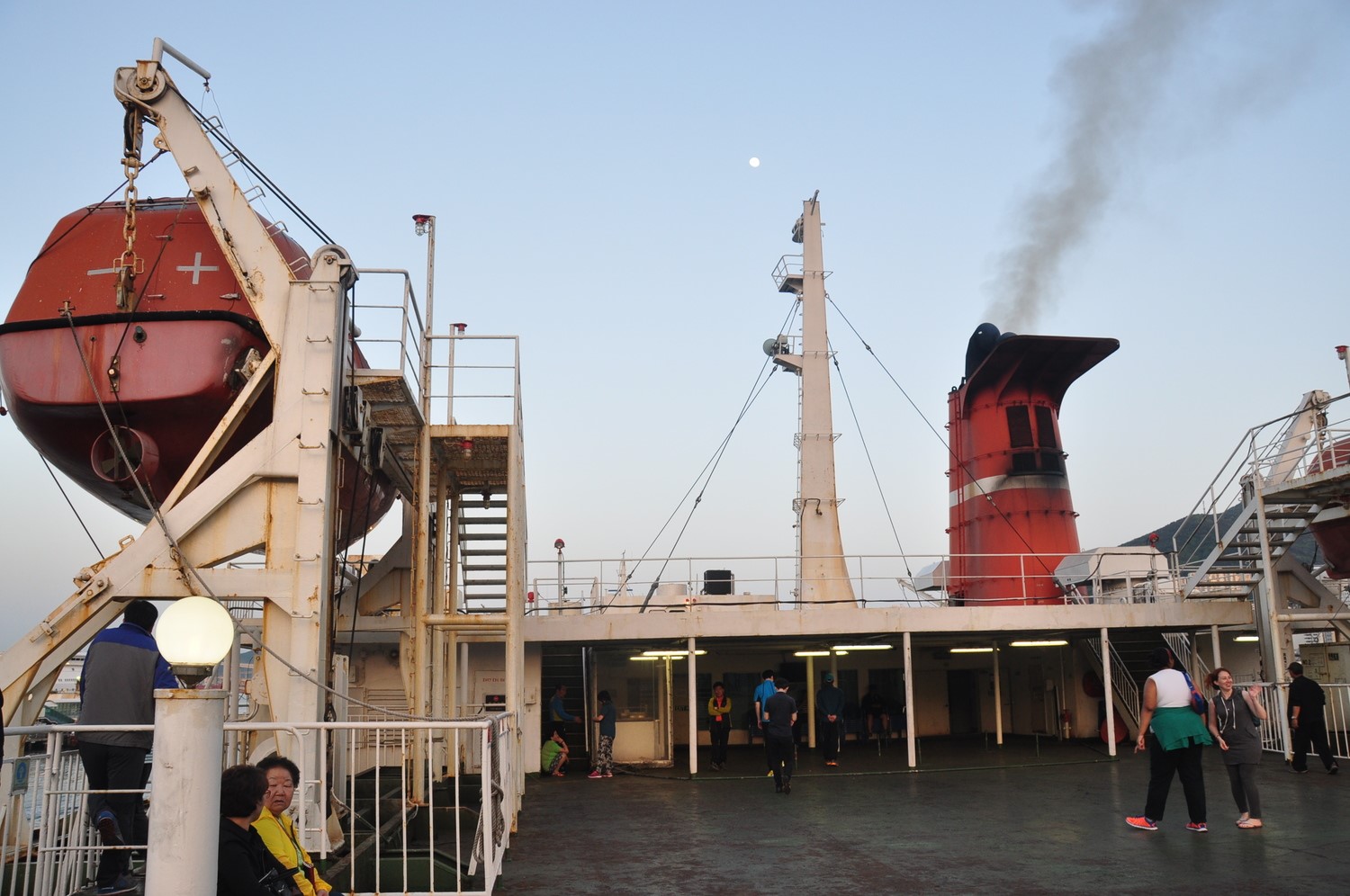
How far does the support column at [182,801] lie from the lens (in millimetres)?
3789

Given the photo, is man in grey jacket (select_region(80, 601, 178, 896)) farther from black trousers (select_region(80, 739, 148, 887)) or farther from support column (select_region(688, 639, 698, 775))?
support column (select_region(688, 639, 698, 775))

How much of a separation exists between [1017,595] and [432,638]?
1181 centimetres

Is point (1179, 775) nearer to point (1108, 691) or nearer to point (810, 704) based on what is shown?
point (1108, 691)

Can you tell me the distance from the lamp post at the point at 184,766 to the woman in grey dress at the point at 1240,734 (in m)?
8.69

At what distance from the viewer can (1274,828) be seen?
9805mm

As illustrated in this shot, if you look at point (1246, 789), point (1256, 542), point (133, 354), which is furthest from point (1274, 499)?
point (133, 354)

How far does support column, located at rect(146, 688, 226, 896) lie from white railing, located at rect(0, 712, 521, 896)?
0.18 feet

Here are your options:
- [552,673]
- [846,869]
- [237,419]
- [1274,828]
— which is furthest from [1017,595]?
[237,419]

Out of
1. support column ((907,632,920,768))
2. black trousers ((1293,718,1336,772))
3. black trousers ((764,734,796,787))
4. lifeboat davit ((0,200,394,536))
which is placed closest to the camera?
lifeboat davit ((0,200,394,536))

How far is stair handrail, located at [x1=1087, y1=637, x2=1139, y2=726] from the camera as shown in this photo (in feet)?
65.6

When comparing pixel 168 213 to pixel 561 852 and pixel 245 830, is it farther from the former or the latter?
pixel 245 830

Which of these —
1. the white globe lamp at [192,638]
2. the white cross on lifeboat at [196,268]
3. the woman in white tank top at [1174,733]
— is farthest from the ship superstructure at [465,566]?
the woman in white tank top at [1174,733]

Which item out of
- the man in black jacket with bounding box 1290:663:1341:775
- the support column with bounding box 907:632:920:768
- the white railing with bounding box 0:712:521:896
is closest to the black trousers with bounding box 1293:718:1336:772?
the man in black jacket with bounding box 1290:663:1341:775

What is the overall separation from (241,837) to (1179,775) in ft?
26.6
